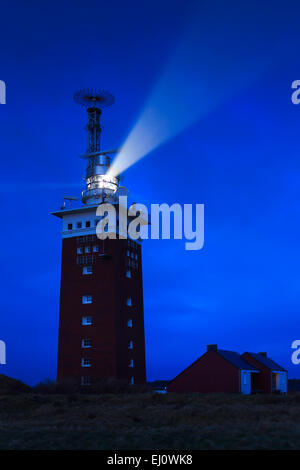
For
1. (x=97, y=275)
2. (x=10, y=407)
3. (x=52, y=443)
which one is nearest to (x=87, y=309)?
(x=97, y=275)

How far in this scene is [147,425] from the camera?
2600 cm

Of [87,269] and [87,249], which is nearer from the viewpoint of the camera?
[87,269]

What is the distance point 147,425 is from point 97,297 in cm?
2717

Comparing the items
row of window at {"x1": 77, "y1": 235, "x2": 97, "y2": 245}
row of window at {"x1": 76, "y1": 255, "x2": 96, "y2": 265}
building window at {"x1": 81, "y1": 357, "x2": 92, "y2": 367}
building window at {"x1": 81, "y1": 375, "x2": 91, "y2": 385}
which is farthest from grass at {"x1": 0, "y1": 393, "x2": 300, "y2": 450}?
row of window at {"x1": 77, "y1": 235, "x2": 97, "y2": 245}

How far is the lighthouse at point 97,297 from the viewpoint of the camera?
167 feet

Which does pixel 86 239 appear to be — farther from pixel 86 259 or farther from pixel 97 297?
pixel 97 297

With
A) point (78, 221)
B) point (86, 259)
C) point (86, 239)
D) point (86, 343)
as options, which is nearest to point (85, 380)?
point (86, 343)

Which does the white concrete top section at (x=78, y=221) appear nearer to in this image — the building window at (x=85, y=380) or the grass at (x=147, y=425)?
the building window at (x=85, y=380)

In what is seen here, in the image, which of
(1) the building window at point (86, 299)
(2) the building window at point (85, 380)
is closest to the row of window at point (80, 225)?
(1) the building window at point (86, 299)

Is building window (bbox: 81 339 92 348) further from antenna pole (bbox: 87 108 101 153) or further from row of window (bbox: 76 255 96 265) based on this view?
antenna pole (bbox: 87 108 101 153)

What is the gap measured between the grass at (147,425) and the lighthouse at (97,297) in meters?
11.3

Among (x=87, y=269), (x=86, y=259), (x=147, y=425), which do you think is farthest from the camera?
(x=86, y=259)

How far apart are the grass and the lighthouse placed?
11.3m
